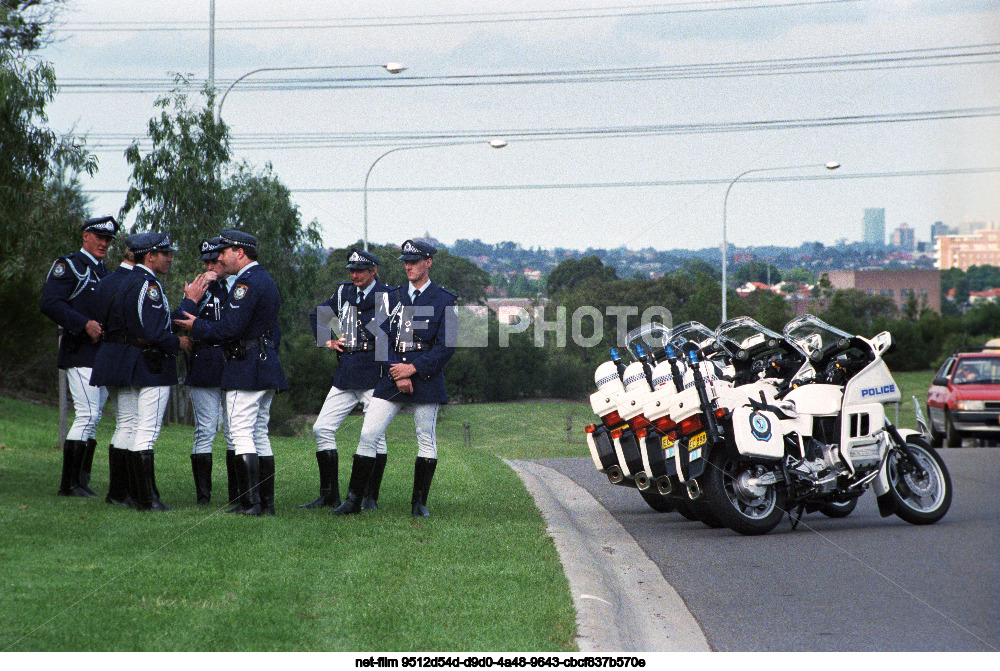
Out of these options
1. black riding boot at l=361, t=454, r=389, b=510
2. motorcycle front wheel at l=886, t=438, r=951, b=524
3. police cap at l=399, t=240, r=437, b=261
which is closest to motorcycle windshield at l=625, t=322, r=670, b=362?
police cap at l=399, t=240, r=437, b=261

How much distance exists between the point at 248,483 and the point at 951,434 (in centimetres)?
1695

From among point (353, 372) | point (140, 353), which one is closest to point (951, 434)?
point (353, 372)

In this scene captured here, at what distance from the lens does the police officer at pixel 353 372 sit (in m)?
9.41

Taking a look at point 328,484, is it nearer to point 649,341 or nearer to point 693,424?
point 649,341

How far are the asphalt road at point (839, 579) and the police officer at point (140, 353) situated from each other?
12.0ft

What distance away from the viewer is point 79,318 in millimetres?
9109

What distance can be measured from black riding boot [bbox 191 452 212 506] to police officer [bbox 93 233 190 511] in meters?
0.50

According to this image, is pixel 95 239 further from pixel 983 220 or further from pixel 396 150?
pixel 396 150

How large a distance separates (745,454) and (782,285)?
31785 mm

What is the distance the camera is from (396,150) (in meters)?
26.7

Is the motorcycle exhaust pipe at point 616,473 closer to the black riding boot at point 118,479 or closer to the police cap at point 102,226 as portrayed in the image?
the black riding boot at point 118,479

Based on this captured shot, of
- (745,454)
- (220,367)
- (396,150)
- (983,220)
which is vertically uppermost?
(396,150)

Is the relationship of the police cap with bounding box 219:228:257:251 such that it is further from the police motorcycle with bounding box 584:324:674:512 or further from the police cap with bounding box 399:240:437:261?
the police motorcycle with bounding box 584:324:674:512

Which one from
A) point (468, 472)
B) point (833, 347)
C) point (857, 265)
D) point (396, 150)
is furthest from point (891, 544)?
point (857, 265)
